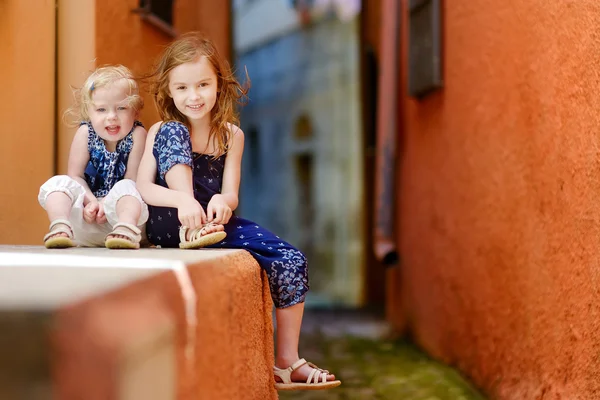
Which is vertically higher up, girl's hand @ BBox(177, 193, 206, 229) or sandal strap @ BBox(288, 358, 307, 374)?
girl's hand @ BBox(177, 193, 206, 229)

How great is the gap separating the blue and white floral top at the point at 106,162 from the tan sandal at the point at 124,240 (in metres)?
0.52

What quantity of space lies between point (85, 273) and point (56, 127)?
100 inches

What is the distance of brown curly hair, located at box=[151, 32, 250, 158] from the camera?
2914 mm

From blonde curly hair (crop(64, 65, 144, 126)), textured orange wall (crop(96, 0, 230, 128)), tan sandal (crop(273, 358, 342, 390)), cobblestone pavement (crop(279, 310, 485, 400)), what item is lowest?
cobblestone pavement (crop(279, 310, 485, 400))

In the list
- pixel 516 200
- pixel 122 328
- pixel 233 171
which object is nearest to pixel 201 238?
pixel 233 171

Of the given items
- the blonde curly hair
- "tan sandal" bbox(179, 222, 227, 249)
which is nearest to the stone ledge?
"tan sandal" bbox(179, 222, 227, 249)

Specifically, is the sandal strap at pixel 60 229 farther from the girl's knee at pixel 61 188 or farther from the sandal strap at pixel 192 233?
the sandal strap at pixel 192 233

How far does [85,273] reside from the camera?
147cm

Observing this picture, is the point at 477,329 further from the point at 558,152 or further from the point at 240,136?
the point at 240,136

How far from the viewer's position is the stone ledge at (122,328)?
1.07 metres

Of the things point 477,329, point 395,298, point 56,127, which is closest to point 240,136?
point 56,127

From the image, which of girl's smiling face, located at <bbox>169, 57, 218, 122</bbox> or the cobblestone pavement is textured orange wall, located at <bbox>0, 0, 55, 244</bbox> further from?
the cobblestone pavement

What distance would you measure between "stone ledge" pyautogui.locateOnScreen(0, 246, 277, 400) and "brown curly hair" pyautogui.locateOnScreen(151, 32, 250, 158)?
0.92 metres

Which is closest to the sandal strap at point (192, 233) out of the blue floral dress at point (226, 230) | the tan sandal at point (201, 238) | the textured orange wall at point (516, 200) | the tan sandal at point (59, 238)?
the tan sandal at point (201, 238)
